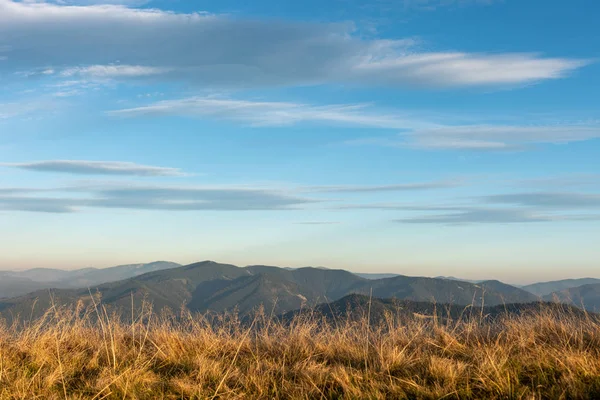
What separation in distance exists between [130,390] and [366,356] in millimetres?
3132

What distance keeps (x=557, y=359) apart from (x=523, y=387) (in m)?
0.94

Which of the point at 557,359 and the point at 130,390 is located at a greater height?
the point at 557,359

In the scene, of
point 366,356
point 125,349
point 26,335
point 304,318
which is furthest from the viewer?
point 304,318

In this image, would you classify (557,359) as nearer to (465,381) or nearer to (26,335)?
(465,381)

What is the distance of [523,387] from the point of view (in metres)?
5.75

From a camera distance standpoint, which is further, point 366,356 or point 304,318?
point 304,318

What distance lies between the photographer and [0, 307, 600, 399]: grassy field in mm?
5980

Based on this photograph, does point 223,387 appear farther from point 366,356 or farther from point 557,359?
point 557,359

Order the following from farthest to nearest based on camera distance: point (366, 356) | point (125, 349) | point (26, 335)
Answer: point (26, 335) < point (125, 349) < point (366, 356)

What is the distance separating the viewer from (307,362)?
7336 mm

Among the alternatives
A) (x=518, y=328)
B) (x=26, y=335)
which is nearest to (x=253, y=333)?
(x=26, y=335)

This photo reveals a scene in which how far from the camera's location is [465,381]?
6027 millimetres

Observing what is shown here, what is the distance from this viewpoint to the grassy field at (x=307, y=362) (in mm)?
5980

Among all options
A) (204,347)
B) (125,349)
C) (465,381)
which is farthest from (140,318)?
(465,381)
